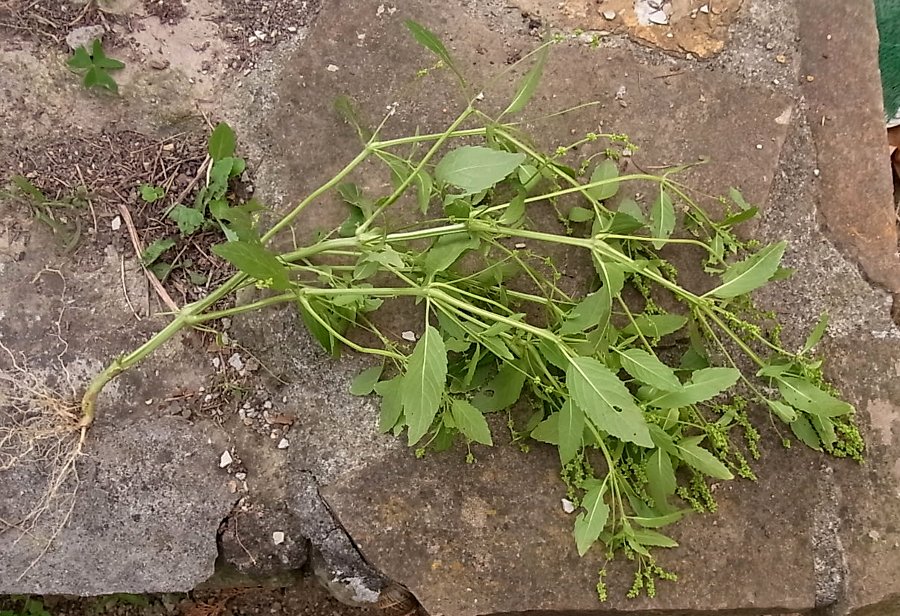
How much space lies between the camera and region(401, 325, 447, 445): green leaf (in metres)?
1.25

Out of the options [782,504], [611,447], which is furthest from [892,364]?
[611,447]

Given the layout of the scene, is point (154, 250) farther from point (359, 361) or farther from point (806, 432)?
point (806, 432)

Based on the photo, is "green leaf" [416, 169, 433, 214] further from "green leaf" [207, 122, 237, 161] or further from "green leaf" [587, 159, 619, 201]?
"green leaf" [207, 122, 237, 161]

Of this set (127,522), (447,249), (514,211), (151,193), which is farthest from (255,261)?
(127,522)

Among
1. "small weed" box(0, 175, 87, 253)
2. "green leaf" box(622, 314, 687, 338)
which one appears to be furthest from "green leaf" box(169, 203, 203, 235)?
"green leaf" box(622, 314, 687, 338)

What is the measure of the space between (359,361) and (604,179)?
57 centimetres

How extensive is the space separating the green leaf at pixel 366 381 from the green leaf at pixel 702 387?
505 millimetres

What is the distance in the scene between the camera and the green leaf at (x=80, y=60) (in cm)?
162

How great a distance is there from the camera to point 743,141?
1.66 m

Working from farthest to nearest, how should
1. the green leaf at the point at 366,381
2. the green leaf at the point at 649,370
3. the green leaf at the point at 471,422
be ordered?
the green leaf at the point at 366,381 → the green leaf at the point at 471,422 → the green leaf at the point at 649,370

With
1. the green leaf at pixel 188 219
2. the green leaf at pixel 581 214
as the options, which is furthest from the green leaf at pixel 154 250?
the green leaf at pixel 581 214

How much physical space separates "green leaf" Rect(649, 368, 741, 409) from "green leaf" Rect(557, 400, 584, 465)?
0.15 metres

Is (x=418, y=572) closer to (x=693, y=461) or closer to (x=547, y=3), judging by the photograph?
(x=693, y=461)

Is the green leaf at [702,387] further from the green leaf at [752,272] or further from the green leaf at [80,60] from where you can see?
the green leaf at [80,60]
